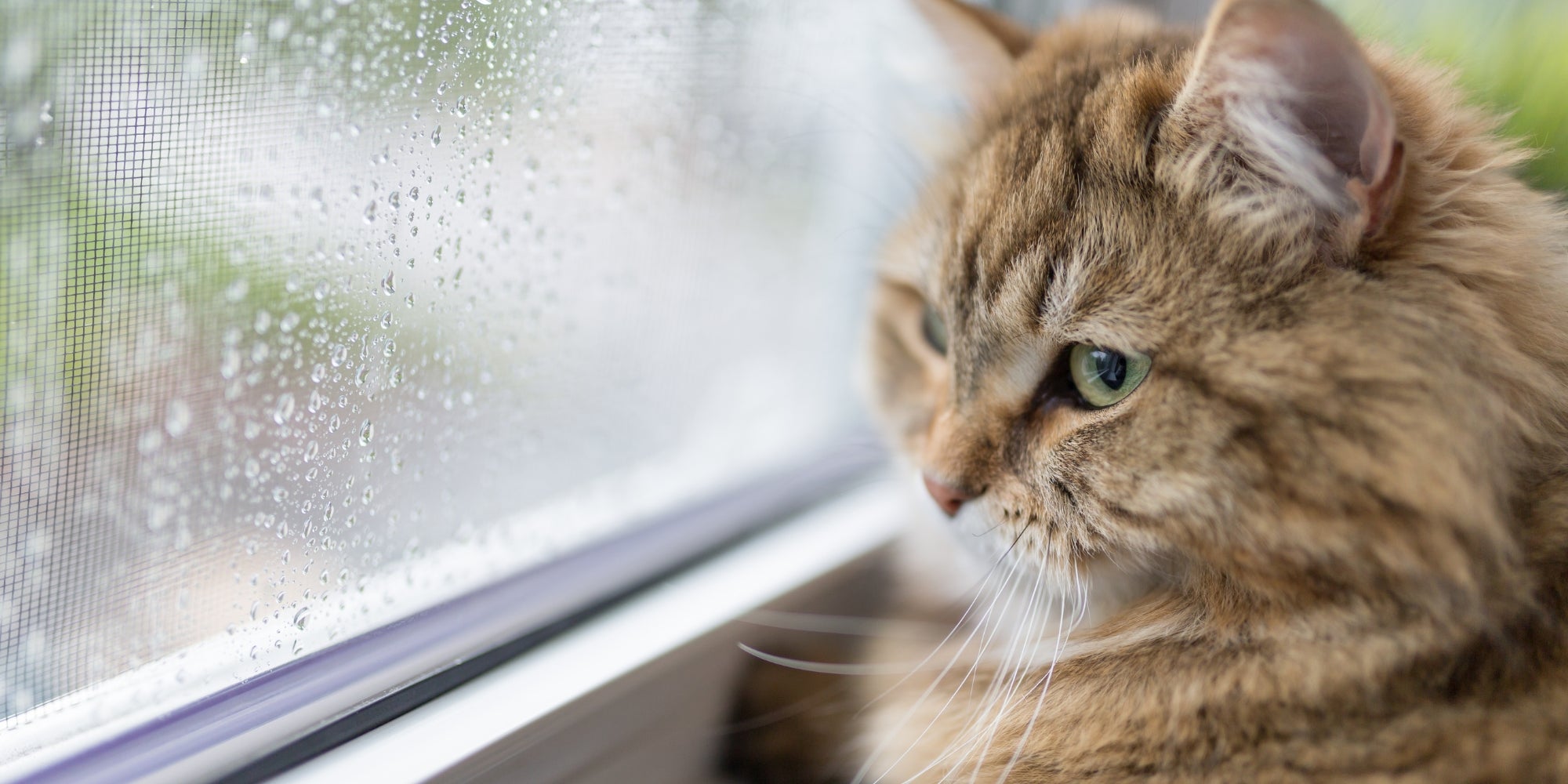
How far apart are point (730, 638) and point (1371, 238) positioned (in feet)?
2.18

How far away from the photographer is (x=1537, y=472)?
707 millimetres

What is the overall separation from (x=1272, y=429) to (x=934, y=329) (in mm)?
458

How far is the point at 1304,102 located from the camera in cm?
65

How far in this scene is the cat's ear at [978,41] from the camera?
1016 millimetres

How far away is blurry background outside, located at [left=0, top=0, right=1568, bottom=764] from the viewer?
572 mm

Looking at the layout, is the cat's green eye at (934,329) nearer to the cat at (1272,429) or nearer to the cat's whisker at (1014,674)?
the cat at (1272,429)

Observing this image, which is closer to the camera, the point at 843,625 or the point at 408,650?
the point at 408,650

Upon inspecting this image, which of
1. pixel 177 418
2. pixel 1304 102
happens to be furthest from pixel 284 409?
pixel 1304 102

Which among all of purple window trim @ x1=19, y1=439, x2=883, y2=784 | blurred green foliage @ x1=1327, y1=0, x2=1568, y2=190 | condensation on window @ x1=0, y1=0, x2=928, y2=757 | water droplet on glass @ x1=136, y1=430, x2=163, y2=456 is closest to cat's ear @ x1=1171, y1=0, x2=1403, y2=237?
blurred green foliage @ x1=1327, y1=0, x2=1568, y2=190

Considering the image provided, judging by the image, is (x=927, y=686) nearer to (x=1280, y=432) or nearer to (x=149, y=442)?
(x=1280, y=432)

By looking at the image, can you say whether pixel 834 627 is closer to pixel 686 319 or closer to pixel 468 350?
pixel 686 319

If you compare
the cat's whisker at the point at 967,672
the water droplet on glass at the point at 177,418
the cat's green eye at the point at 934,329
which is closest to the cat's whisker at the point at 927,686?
the cat's whisker at the point at 967,672

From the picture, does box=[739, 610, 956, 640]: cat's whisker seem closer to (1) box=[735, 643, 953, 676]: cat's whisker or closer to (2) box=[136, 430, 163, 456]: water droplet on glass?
(1) box=[735, 643, 953, 676]: cat's whisker

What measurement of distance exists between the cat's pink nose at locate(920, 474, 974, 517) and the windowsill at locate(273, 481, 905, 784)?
0.83 ft
